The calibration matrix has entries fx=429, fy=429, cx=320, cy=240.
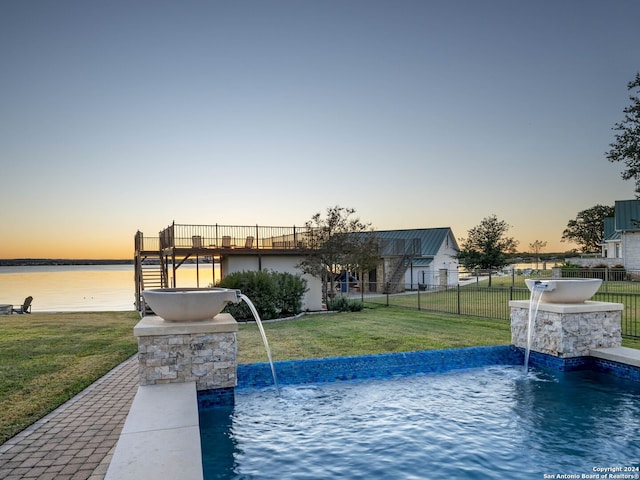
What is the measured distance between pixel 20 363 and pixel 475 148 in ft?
58.9

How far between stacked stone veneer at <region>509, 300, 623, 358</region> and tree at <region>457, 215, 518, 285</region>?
22425mm

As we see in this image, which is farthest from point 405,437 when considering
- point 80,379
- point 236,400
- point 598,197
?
point 598,197

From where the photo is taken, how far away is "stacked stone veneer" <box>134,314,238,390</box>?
543cm

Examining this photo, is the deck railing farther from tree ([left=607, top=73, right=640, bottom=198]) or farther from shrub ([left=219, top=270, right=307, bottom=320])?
tree ([left=607, top=73, right=640, bottom=198])

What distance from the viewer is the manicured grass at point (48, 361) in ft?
18.1

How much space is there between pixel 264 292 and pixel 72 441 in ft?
36.8

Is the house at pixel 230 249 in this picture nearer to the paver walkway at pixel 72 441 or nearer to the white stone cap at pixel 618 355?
the paver walkway at pixel 72 441

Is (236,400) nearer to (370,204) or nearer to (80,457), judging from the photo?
(80,457)

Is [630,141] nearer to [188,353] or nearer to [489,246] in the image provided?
[489,246]

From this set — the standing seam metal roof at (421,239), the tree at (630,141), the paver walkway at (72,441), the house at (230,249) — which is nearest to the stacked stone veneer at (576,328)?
the paver walkway at (72,441)

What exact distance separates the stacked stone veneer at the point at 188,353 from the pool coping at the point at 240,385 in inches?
6.3

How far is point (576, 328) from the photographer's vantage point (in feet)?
24.9

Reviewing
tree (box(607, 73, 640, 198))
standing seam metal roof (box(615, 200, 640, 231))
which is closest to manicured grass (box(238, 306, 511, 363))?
tree (box(607, 73, 640, 198))

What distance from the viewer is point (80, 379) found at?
684 cm
